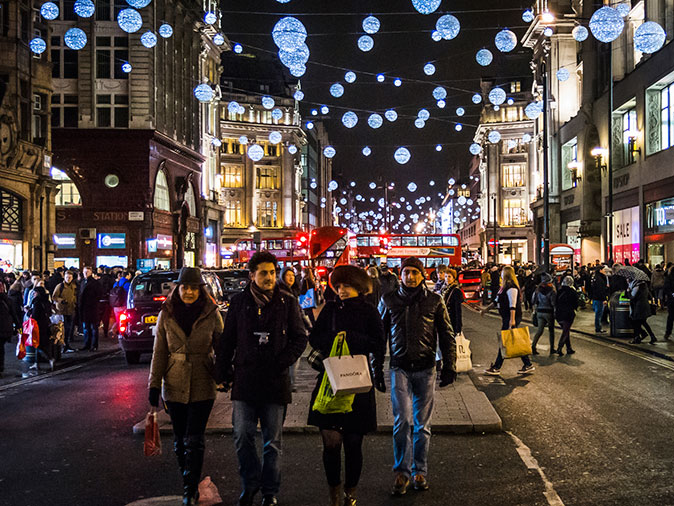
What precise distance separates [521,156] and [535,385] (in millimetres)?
81949

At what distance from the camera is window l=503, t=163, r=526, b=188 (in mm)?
90312

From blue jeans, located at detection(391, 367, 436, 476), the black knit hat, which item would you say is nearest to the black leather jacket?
blue jeans, located at detection(391, 367, 436, 476)

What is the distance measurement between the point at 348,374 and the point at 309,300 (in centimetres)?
915

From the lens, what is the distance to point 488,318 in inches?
1111

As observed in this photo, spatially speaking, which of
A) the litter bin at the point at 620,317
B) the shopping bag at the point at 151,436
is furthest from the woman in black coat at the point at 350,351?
the litter bin at the point at 620,317

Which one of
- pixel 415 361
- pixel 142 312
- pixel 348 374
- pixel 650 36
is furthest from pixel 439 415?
pixel 650 36

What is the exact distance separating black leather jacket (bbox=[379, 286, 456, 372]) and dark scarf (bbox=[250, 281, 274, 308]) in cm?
116

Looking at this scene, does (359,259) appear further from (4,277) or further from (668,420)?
(668,420)

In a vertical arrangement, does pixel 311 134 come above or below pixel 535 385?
above

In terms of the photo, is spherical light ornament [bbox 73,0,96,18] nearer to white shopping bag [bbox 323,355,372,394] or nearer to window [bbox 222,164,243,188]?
white shopping bag [bbox 323,355,372,394]

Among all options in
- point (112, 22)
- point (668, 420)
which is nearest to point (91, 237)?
point (112, 22)

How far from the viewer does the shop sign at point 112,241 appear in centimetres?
4144

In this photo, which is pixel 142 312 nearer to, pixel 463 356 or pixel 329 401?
pixel 463 356

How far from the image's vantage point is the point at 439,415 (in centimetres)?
888
